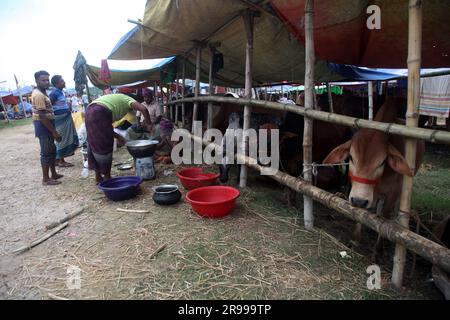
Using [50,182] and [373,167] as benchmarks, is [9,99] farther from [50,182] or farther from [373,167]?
[373,167]

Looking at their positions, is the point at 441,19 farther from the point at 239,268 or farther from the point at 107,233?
the point at 107,233

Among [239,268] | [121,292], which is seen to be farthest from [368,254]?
[121,292]

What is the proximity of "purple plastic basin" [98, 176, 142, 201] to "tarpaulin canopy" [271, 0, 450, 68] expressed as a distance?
10.5 feet

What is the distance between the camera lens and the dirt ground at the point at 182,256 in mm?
2414

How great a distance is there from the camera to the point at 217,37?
19.0 ft

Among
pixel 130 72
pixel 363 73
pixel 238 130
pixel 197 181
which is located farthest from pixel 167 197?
pixel 130 72

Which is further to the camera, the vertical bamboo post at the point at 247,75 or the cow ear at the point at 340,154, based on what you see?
the vertical bamboo post at the point at 247,75

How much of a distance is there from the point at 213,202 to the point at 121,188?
5.12 ft

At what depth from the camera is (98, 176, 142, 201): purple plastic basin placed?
435 centimetres

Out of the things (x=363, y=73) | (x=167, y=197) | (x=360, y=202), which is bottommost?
(x=167, y=197)

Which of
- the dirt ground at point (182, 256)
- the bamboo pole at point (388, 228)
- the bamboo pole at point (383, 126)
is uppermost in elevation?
the bamboo pole at point (383, 126)

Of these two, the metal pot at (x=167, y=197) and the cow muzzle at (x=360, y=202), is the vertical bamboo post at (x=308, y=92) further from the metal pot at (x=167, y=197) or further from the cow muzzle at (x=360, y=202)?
the metal pot at (x=167, y=197)

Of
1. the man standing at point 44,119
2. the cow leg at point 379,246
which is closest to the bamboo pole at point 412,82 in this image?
the cow leg at point 379,246

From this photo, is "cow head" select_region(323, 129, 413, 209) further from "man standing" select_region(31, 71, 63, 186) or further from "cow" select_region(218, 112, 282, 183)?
"man standing" select_region(31, 71, 63, 186)
